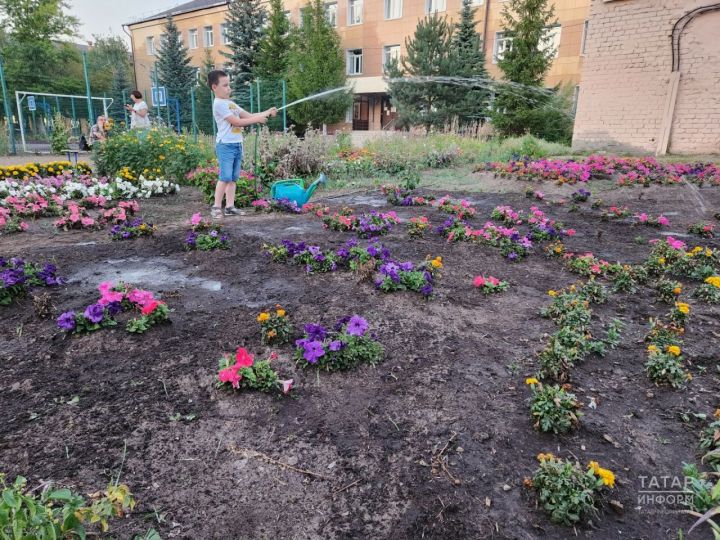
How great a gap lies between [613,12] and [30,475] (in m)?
15.2

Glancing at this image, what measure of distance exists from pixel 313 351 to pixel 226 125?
4.09 meters

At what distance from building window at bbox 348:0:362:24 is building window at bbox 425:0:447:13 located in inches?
180

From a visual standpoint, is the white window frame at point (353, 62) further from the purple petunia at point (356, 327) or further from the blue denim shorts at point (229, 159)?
the purple petunia at point (356, 327)

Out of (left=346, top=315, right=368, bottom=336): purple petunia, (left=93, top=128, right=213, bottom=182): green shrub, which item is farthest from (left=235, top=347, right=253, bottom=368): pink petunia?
(left=93, top=128, right=213, bottom=182): green shrub

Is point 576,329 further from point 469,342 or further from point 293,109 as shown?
point 293,109

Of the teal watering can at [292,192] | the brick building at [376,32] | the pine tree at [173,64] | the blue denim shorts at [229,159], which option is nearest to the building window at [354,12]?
the brick building at [376,32]

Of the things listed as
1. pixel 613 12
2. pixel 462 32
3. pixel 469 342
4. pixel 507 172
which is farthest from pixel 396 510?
pixel 462 32

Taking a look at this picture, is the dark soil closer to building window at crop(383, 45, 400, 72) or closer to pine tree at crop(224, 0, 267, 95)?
pine tree at crop(224, 0, 267, 95)

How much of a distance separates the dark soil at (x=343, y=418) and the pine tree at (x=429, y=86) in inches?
771

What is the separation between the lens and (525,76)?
57.0 feet

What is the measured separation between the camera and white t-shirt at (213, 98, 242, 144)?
544cm

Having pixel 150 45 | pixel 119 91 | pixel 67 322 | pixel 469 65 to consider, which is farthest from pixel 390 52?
pixel 67 322

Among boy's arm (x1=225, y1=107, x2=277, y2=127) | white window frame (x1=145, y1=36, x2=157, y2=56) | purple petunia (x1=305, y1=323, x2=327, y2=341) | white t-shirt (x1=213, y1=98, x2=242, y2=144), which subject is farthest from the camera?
white window frame (x1=145, y1=36, x2=157, y2=56)

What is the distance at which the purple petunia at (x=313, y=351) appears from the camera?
235 cm
